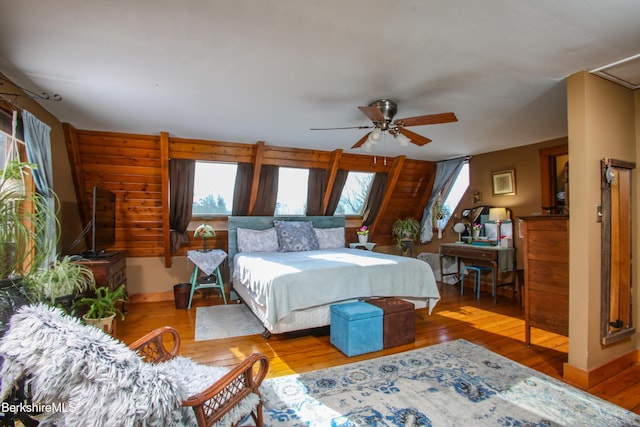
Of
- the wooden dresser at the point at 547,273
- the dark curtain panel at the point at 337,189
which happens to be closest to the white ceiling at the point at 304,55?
the wooden dresser at the point at 547,273

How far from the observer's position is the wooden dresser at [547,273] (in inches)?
111

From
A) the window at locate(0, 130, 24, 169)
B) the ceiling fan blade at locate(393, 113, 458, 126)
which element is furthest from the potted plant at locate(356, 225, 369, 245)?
the window at locate(0, 130, 24, 169)

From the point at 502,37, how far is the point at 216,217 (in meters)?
4.44

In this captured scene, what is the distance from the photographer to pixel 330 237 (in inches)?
213

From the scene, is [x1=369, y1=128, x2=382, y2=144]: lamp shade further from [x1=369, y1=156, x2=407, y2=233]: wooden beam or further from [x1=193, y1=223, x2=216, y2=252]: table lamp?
[x1=193, y1=223, x2=216, y2=252]: table lamp

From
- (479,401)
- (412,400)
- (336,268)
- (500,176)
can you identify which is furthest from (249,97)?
(500,176)

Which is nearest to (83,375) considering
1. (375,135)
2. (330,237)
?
(375,135)

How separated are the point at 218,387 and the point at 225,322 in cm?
261

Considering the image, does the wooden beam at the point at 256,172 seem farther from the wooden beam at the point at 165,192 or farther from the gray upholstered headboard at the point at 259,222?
the wooden beam at the point at 165,192

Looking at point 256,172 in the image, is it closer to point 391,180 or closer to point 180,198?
point 180,198

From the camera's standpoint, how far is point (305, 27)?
188 cm

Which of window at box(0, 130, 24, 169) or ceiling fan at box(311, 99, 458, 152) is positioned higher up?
ceiling fan at box(311, 99, 458, 152)

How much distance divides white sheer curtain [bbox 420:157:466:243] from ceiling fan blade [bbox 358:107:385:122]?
Result: 3.46 meters

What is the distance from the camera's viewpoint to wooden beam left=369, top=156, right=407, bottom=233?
565cm
